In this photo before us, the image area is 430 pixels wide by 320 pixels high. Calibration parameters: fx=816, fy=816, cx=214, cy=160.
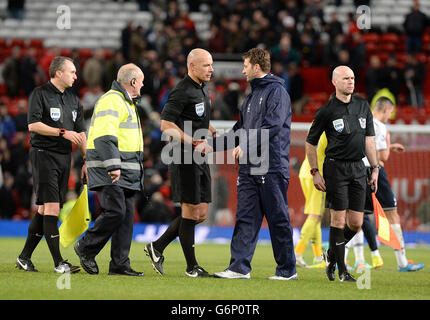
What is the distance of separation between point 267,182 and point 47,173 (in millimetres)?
2441

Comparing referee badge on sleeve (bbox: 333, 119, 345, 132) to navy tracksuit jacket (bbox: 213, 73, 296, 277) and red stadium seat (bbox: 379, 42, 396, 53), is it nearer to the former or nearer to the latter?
navy tracksuit jacket (bbox: 213, 73, 296, 277)

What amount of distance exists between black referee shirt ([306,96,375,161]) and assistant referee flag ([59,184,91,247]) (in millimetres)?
2612

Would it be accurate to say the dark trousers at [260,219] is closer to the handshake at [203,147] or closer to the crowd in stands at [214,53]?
the handshake at [203,147]

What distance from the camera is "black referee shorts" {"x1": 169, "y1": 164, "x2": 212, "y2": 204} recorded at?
348 inches

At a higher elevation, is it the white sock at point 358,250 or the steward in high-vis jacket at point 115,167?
the steward in high-vis jacket at point 115,167

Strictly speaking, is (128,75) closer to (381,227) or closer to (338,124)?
(338,124)

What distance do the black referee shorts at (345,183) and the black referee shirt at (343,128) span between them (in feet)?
0.27

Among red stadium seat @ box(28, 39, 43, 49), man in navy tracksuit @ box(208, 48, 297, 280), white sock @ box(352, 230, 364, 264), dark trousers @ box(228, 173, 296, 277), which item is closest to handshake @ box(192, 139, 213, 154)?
man in navy tracksuit @ box(208, 48, 297, 280)

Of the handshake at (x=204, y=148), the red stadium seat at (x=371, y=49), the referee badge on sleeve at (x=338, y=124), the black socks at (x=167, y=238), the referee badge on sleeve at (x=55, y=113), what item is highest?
the red stadium seat at (x=371, y=49)

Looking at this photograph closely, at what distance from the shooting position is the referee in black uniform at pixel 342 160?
8.81 m

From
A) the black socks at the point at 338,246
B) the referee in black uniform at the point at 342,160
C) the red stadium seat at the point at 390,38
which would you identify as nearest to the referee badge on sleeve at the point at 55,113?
the referee in black uniform at the point at 342,160

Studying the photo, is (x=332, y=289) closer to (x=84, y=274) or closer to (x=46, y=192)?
(x=84, y=274)

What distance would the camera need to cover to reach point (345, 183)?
8.79 metres
